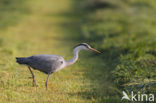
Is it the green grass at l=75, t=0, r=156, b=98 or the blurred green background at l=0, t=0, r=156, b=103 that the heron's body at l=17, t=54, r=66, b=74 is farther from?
the green grass at l=75, t=0, r=156, b=98

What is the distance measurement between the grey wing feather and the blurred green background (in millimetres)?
356

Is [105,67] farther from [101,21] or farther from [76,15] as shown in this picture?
[76,15]

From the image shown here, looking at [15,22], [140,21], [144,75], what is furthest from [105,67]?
[15,22]

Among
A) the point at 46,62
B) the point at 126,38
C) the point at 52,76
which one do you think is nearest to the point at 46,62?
the point at 46,62

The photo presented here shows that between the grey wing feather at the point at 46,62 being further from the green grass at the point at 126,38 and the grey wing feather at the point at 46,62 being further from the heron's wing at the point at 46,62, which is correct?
the green grass at the point at 126,38

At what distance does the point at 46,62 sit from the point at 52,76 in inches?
51.4

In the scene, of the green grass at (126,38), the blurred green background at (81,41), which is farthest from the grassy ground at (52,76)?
the green grass at (126,38)

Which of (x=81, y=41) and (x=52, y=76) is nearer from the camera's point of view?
(x=52, y=76)

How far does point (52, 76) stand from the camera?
7188mm

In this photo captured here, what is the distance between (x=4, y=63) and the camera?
Answer: 7871 mm

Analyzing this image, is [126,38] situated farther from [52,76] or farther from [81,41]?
[52,76]

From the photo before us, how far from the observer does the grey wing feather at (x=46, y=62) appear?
588 centimetres

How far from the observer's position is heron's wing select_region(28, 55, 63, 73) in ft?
19.3

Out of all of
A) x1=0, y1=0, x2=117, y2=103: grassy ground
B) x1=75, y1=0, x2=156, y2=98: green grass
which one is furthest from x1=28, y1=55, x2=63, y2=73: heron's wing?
x1=75, y1=0, x2=156, y2=98: green grass
